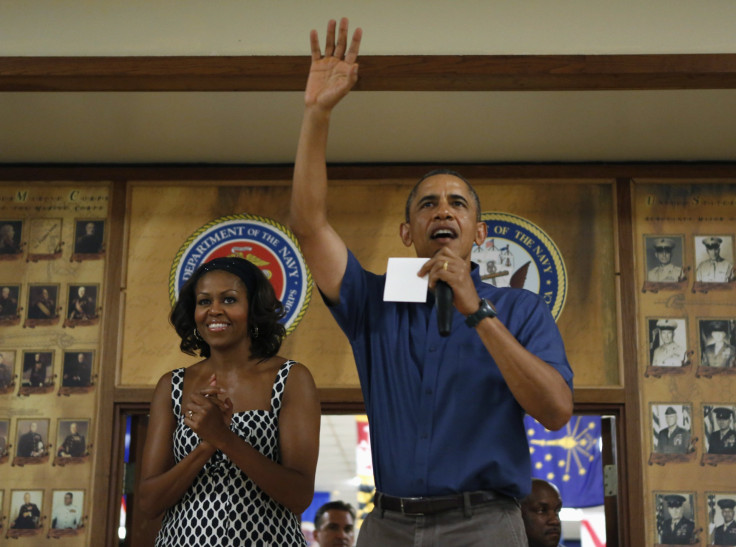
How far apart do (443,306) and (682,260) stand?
3.36 meters

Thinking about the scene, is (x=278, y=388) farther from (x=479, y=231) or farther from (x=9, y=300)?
(x=9, y=300)

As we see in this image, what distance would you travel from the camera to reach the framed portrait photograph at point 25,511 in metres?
4.50

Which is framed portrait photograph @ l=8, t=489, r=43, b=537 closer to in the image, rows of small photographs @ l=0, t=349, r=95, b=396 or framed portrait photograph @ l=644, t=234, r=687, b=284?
rows of small photographs @ l=0, t=349, r=95, b=396

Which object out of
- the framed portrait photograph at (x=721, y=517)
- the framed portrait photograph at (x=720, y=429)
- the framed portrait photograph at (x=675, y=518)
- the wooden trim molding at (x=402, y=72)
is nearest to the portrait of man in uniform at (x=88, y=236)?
the wooden trim molding at (x=402, y=72)

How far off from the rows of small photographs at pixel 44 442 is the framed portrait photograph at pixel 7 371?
0.16 meters

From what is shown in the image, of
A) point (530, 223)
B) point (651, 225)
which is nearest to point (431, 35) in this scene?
point (530, 223)

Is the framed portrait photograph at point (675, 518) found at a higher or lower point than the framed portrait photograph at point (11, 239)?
lower

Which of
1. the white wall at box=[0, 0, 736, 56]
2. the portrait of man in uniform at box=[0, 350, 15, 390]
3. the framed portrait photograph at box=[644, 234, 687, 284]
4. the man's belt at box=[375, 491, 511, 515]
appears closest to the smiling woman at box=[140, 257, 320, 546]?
the man's belt at box=[375, 491, 511, 515]

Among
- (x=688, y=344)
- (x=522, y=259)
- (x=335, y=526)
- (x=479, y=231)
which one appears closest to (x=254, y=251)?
(x=522, y=259)

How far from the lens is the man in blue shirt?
5.64 ft

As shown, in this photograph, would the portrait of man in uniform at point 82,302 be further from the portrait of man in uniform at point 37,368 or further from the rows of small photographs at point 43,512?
the rows of small photographs at point 43,512

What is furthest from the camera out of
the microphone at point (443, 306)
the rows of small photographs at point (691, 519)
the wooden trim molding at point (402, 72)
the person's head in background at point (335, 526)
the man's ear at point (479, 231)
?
the person's head in background at point (335, 526)

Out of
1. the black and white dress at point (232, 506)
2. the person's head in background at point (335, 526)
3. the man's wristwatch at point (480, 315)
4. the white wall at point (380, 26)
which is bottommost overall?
the person's head in background at point (335, 526)

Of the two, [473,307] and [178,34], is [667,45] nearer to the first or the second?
[178,34]
